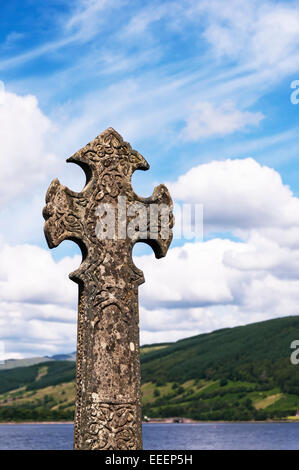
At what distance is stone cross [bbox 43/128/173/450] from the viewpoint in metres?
8.31

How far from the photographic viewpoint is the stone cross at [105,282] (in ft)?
27.3

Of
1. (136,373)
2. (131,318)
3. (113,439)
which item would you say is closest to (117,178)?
(131,318)

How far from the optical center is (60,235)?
28.3 feet

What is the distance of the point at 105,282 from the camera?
28.3 ft

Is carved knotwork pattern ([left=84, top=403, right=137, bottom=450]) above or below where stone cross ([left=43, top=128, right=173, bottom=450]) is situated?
below

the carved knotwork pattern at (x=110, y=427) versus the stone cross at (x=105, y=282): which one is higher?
the stone cross at (x=105, y=282)

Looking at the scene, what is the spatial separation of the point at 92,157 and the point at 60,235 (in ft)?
3.70

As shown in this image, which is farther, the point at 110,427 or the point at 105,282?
the point at 105,282

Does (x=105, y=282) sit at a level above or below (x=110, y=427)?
above
